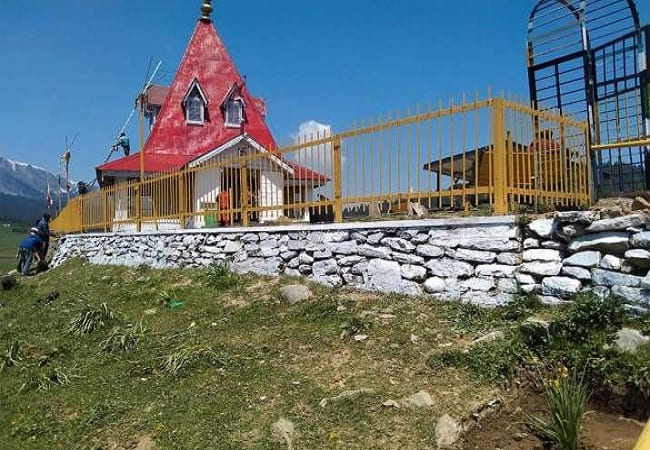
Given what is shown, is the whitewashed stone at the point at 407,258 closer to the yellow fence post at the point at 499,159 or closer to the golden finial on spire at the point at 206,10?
the yellow fence post at the point at 499,159

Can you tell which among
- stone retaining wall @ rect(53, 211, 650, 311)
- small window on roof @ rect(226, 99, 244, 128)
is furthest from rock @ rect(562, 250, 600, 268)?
small window on roof @ rect(226, 99, 244, 128)

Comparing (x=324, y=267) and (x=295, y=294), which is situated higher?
(x=324, y=267)

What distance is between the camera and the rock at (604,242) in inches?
182

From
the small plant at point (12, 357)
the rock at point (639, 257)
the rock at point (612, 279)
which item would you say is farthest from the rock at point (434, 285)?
the small plant at point (12, 357)

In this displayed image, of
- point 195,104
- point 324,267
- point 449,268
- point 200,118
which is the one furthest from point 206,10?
point 449,268

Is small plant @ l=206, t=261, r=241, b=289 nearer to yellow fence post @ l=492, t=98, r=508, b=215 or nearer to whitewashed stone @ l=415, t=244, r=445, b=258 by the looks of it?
whitewashed stone @ l=415, t=244, r=445, b=258

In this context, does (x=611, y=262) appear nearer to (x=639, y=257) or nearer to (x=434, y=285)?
(x=639, y=257)

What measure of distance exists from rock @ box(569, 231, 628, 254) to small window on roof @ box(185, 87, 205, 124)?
19034 mm

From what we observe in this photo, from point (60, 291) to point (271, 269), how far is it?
584cm

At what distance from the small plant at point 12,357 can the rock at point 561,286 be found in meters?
6.36

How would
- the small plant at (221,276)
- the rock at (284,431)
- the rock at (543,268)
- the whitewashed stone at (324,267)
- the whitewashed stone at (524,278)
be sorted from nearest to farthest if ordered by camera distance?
the rock at (284,431) < the rock at (543,268) < the whitewashed stone at (524,278) < the whitewashed stone at (324,267) < the small plant at (221,276)

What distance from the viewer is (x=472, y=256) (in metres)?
5.54

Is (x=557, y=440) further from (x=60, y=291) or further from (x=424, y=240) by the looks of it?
(x=60, y=291)

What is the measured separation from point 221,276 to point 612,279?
19.0 feet
